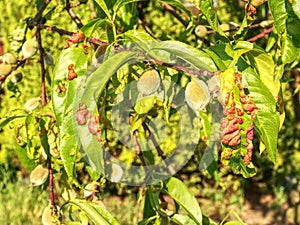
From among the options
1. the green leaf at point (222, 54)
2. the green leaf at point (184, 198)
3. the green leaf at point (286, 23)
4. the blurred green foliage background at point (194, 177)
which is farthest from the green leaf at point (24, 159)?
→ the blurred green foliage background at point (194, 177)

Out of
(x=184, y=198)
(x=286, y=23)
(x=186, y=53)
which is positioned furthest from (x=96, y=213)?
(x=286, y=23)

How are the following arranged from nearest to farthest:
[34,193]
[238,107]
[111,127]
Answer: [238,107] < [111,127] < [34,193]

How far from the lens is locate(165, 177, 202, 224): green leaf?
1193mm

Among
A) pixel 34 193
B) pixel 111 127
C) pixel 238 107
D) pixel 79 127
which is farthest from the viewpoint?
pixel 34 193

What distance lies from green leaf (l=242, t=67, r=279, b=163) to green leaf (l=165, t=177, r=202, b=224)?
0.31 metres

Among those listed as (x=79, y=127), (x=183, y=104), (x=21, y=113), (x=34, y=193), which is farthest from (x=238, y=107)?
(x=34, y=193)

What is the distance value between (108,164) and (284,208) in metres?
3.08

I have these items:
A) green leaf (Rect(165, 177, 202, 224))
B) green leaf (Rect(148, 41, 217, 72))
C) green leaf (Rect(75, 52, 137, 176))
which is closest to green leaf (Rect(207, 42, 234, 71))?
green leaf (Rect(148, 41, 217, 72))

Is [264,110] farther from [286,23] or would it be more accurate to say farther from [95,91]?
[95,91]

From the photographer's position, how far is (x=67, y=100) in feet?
3.32

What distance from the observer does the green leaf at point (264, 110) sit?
942mm

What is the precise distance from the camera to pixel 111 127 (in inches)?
52.2

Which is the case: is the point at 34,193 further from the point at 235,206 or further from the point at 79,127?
the point at 79,127

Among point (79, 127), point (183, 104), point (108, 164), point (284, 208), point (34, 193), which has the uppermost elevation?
point (79, 127)
